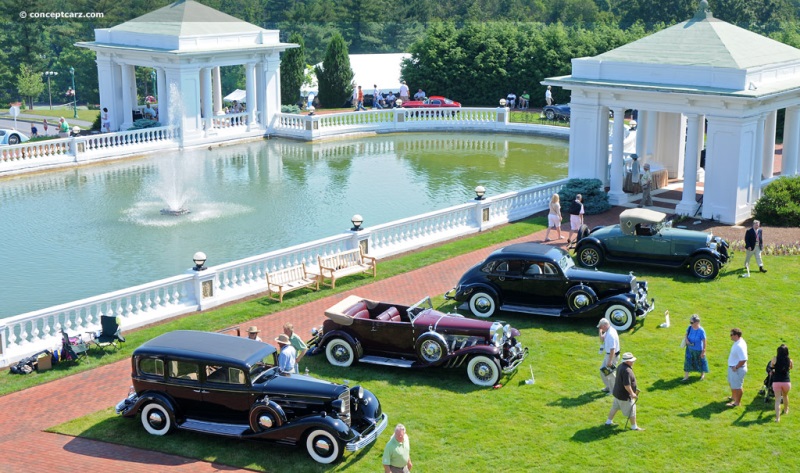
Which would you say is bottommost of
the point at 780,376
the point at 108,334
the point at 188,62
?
the point at 108,334

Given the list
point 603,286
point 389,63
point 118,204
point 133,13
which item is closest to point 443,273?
point 603,286

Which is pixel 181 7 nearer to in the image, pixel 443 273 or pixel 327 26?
pixel 443 273

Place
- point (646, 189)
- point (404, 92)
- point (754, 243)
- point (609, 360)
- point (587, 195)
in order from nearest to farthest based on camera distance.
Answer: point (609, 360) < point (754, 243) < point (646, 189) < point (587, 195) < point (404, 92)

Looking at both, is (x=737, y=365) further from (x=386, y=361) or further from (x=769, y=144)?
(x=769, y=144)

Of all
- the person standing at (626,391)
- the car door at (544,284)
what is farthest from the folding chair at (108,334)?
the person standing at (626,391)

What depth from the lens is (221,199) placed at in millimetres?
40062

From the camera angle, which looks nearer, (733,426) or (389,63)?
(733,426)

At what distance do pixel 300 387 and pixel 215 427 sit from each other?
5.55 ft

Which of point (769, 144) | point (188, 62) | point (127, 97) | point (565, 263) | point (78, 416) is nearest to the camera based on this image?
point (78, 416)

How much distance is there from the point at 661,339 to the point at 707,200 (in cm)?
1287

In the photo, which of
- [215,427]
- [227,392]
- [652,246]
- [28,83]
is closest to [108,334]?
[215,427]

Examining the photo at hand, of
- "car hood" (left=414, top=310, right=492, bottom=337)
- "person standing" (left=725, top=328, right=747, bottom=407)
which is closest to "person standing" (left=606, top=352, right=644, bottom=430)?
"person standing" (left=725, top=328, right=747, bottom=407)

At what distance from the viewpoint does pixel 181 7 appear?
5309 cm

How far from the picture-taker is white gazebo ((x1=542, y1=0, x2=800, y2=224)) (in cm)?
3397
